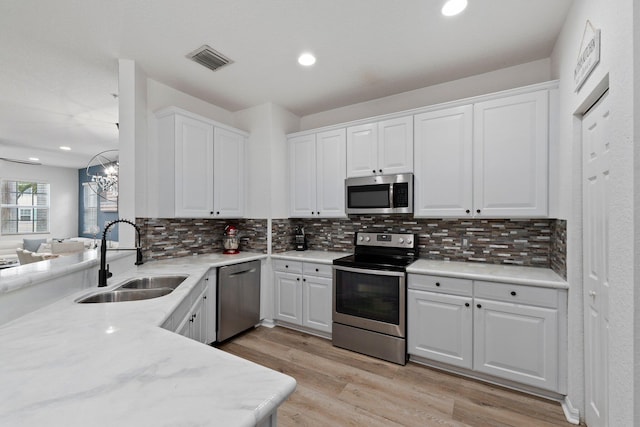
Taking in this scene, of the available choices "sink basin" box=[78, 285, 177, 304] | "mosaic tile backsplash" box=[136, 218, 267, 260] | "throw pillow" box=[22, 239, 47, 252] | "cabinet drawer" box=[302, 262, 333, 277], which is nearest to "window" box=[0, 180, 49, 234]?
"throw pillow" box=[22, 239, 47, 252]

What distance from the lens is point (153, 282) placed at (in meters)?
2.21

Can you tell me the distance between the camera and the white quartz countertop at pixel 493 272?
206 cm

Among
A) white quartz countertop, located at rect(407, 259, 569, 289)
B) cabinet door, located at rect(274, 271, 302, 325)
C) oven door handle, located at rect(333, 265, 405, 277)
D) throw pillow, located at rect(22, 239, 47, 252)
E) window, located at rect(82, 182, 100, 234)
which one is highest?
window, located at rect(82, 182, 100, 234)

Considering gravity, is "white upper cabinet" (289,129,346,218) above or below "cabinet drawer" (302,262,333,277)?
above

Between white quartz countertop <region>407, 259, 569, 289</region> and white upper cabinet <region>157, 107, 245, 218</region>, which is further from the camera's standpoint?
white upper cabinet <region>157, 107, 245, 218</region>

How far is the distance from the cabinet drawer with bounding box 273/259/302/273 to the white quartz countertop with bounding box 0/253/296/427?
2017mm

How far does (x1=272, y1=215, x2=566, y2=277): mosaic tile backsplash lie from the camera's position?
2502 mm

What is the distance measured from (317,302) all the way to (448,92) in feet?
8.46

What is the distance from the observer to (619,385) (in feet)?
3.58

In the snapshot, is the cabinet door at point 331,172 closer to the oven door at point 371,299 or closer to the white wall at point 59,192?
the oven door at point 371,299

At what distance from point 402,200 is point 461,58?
1335 millimetres

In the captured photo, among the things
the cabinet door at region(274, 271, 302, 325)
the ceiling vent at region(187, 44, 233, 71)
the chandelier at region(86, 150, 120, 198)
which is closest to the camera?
the ceiling vent at region(187, 44, 233, 71)

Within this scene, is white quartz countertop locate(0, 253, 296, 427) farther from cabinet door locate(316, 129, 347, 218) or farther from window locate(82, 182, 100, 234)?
window locate(82, 182, 100, 234)

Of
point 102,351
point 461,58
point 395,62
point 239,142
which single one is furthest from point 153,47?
point 461,58
